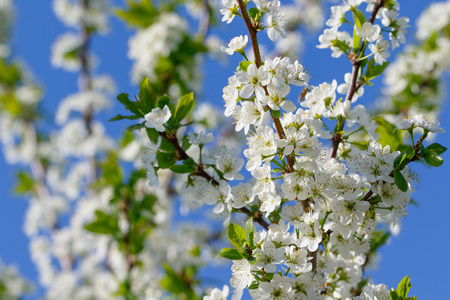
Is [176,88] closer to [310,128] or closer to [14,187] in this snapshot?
[14,187]

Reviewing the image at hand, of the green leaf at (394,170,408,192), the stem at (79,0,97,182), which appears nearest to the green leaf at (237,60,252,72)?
the green leaf at (394,170,408,192)

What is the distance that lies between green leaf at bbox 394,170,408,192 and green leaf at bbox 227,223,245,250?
43 centimetres

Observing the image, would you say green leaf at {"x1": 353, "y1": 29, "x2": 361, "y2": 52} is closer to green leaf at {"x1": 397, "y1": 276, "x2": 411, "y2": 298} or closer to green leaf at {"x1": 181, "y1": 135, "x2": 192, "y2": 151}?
green leaf at {"x1": 181, "y1": 135, "x2": 192, "y2": 151}

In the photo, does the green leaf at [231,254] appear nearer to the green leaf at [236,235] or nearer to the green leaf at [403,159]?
the green leaf at [236,235]

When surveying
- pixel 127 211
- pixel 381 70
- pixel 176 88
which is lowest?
pixel 381 70

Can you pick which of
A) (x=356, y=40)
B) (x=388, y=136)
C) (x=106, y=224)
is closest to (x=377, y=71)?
(x=356, y=40)

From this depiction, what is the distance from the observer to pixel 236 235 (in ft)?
3.84

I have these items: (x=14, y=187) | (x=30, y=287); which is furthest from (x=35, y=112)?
(x=30, y=287)

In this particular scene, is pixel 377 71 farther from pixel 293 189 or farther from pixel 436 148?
pixel 293 189

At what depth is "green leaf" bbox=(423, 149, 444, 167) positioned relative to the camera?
114 centimetres

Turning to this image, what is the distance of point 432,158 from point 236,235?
0.58 metres

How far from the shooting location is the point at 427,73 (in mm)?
4262

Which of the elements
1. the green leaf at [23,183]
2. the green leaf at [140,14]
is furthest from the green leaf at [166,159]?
the green leaf at [23,183]

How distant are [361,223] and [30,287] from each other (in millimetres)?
5681
